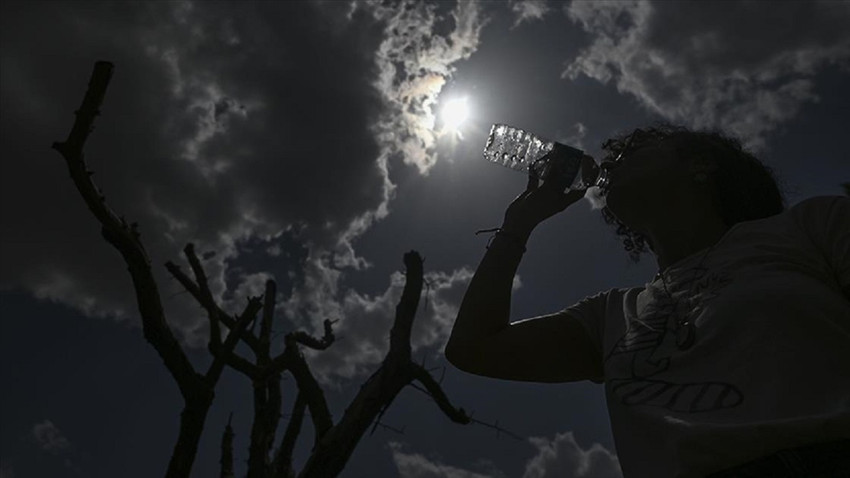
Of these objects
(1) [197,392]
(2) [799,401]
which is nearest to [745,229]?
(2) [799,401]

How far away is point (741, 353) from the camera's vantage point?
148 centimetres

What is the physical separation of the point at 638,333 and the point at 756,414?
1.84ft

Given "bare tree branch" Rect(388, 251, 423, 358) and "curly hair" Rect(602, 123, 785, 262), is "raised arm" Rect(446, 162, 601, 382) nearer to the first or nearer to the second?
"curly hair" Rect(602, 123, 785, 262)

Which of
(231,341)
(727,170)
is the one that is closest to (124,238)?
(231,341)

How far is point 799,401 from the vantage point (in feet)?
4.29

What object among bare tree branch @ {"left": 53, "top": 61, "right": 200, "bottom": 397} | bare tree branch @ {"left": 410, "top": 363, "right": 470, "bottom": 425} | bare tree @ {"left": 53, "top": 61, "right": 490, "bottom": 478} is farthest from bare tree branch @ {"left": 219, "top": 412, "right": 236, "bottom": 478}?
bare tree branch @ {"left": 410, "top": 363, "right": 470, "bottom": 425}

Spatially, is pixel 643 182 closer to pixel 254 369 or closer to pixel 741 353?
pixel 741 353

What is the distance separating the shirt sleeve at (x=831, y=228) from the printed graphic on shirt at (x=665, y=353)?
0.96 ft

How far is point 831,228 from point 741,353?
0.58 meters

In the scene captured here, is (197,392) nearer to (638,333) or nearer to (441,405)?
(441,405)

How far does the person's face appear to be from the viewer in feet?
7.89

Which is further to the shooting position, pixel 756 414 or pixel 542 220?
pixel 542 220

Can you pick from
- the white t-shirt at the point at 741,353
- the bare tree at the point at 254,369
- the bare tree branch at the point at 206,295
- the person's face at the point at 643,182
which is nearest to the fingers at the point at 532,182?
the person's face at the point at 643,182

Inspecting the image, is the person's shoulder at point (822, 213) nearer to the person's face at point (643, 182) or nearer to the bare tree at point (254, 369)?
the person's face at point (643, 182)
